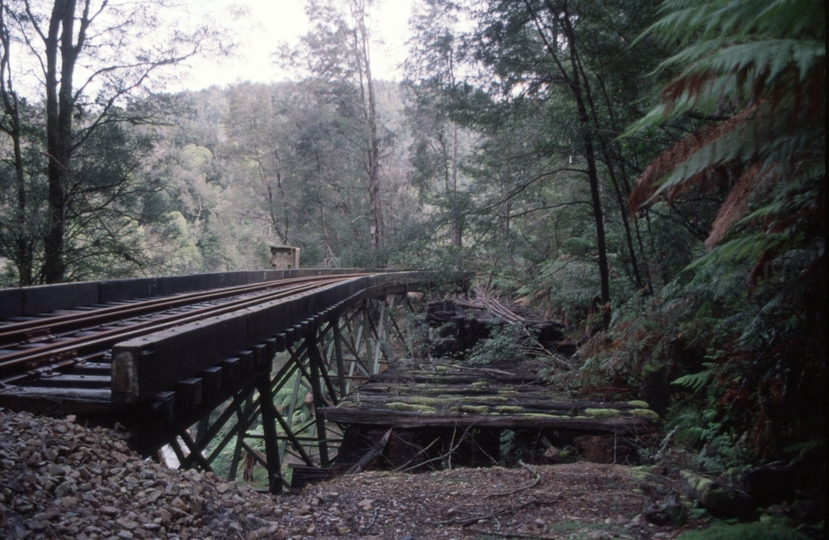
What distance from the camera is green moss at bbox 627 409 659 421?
4.86m

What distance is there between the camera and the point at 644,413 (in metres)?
4.97

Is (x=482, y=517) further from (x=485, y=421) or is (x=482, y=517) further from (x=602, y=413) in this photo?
(x=602, y=413)

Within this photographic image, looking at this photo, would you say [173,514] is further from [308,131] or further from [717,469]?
[308,131]

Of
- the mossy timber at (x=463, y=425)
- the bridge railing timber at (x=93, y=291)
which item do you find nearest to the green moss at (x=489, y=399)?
the mossy timber at (x=463, y=425)

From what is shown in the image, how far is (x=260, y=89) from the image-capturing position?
3684 cm

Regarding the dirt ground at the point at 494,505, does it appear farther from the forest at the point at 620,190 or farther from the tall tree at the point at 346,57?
the tall tree at the point at 346,57

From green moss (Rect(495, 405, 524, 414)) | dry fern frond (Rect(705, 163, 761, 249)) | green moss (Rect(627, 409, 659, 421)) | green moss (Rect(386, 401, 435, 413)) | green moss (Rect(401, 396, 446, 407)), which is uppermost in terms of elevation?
dry fern frond (Rect(705, 163, 761, 249))

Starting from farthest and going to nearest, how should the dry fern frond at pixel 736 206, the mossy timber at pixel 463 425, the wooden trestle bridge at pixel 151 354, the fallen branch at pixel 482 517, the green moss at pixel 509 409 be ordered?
the green moss at pixel 509 409 < the mossy timber at pixel 463 425 < the fallen branch at pixel 482 517 < the wooden trestle bridge at pixel 151 354 < the dry fern frond at pixel 736 206

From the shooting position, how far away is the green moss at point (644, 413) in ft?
15.9

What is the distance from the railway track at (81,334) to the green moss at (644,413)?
4256 mm

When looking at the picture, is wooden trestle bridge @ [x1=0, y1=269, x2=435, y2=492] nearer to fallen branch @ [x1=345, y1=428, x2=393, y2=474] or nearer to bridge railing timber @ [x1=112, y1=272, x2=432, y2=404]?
bridge railing timber @ [x1=112, y1=272, x2=432, y2=404]

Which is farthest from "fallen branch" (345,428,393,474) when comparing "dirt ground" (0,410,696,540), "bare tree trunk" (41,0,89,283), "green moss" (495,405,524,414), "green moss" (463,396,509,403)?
"bare tree trunk" (41,0,89,283)

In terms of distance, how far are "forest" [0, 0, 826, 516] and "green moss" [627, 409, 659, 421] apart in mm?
231

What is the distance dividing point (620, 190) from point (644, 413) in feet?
14.0
